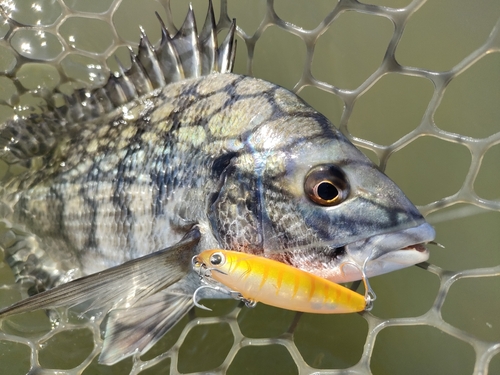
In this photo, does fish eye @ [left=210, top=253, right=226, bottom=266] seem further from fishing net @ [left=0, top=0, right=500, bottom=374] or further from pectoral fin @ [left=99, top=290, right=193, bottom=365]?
fishing net @ [left=0, top=0, right=500, bottom=374]

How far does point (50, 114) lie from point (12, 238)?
0.73m

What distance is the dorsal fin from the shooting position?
1.77 metres

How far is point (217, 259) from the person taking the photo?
3.89ft

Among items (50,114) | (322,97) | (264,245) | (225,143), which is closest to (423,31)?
(322,97)

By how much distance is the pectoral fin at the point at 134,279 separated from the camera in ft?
4.01

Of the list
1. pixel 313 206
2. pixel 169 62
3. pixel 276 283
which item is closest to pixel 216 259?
pixel 276 283

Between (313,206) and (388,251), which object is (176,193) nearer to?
(313,206)

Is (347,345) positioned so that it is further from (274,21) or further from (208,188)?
(274,21)

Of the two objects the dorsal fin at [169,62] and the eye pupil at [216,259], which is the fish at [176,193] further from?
the eye pupil at [216,259]

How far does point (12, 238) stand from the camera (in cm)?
219

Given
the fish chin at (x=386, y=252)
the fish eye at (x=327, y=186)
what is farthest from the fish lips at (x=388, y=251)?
the fish eye at (x=327, y=186)

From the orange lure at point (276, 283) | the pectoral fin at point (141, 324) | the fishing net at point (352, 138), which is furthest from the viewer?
the fishing net at point (352, 138)

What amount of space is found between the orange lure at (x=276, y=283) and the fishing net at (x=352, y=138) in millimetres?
553

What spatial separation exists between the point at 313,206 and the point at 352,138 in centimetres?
79
